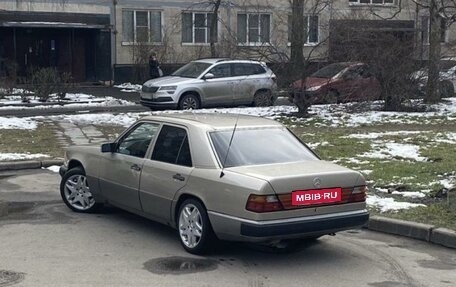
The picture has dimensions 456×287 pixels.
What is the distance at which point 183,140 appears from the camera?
7.71m

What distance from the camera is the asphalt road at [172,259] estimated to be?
6.45 metres

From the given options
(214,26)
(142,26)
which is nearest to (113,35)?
(142,26)

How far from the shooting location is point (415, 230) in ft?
27.0

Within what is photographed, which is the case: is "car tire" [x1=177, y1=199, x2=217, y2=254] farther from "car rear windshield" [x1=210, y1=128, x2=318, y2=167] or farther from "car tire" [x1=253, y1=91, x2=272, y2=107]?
"car tire" [x1=253, y1=91, x2=272, y2=107]

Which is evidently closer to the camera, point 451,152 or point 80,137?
point 451,152

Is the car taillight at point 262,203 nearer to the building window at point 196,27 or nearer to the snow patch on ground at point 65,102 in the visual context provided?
the snow patch on ground at point 65,102

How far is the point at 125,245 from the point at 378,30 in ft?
49.5

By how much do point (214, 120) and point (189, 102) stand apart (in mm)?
14238

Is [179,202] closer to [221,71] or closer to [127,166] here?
[127,166]

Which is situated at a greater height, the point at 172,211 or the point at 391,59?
the point at 391,59

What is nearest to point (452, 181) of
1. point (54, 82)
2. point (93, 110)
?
point (93, 110)

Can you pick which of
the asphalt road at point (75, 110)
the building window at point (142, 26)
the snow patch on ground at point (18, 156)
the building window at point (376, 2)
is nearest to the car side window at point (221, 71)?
the asphalt road at point (75, 110)

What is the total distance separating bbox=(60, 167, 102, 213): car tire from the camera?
359 inches

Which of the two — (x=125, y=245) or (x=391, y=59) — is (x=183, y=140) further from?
(x=391, y=59)
